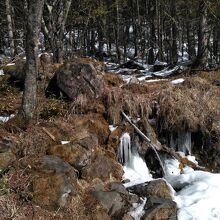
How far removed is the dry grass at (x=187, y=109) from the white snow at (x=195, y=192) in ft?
3.23

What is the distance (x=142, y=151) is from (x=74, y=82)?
7.35 feet

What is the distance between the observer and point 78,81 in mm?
9484

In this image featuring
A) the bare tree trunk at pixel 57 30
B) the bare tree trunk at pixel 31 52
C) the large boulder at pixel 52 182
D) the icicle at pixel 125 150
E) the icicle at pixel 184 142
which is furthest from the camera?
the bare tree trunk at pixel 57 30

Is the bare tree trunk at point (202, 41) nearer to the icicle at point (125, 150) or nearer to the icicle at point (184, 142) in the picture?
the icicle at point (184, 142)

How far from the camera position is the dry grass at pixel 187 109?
938cm

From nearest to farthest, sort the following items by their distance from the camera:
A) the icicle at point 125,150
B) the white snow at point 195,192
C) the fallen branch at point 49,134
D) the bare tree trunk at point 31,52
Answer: the white snow at point 195,192, the bare tree trunk at point 31,52, the fallen branch at point 49,134, the icicle at point 125,150

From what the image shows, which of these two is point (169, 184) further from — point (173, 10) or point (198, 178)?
point (173, 10)

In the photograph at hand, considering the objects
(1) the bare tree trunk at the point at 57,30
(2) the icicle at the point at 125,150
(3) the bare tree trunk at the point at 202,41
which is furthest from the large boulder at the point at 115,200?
(3) the bare tree trunk at the point at 202,41

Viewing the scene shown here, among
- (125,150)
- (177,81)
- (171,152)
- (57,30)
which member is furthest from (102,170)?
(57,30)

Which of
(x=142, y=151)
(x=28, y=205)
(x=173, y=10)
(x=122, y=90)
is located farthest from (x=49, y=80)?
(x=173, y=10)

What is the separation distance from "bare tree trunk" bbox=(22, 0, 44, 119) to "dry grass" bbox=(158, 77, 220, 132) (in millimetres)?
3071

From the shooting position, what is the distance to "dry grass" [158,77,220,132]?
938 cm

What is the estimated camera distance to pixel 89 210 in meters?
6.58

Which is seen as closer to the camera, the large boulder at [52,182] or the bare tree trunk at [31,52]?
the large boulder at [52,182]
